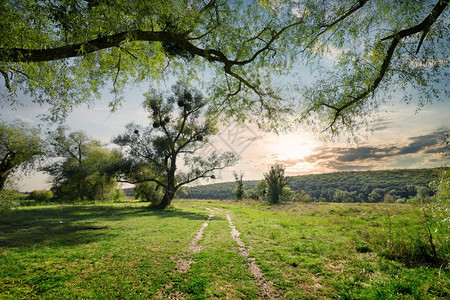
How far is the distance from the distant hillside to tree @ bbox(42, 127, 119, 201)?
45470 mm

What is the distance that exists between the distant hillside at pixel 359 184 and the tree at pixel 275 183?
43.2m

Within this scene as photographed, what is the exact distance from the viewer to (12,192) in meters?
11.5

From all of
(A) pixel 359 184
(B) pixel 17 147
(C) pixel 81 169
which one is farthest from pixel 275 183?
(A) pixel 359 184

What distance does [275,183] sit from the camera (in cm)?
4928

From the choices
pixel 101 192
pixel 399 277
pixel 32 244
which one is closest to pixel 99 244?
pixel 32 244

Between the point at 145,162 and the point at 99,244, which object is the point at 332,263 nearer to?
the point at 99,244

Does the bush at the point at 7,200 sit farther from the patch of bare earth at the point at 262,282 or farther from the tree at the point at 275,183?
the tree at the point at 275,183

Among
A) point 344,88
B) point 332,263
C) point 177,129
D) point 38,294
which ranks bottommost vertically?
point 332,263

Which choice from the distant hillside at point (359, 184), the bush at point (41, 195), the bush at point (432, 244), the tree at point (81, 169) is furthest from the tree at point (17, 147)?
the distant hillside at point (359, 184)

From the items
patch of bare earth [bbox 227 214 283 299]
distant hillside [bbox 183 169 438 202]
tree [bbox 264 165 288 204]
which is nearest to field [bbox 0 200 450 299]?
patch of bare earth [bbox 227 214 283 299]

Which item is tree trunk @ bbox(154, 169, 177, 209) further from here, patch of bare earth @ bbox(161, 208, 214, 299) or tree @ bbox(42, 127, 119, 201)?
patch of bare earth @ bbox(161, 208, 214, 299)

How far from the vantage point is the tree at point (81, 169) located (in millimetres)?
31019

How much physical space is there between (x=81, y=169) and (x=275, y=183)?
138ft

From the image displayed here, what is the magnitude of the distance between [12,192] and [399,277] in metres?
19.1
